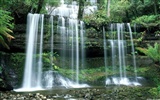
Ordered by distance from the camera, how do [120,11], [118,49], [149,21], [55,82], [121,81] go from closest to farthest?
[55,82] < [121,81] < [118,49] < [149,21] < [120,11]

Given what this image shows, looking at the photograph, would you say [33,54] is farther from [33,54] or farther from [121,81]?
[121,81]

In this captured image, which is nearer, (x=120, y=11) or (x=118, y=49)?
(x=118, y=49)

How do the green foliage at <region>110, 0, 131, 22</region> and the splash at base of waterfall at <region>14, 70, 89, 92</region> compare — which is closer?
the splash at base of waterfall at <region>14, 70, 89, 92</region>

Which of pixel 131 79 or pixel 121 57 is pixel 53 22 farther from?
pixel 131 79

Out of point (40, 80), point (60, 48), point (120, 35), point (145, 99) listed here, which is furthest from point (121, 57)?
point (145, 99)

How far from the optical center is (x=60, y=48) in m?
14.2

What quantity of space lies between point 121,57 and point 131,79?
1.82 meters

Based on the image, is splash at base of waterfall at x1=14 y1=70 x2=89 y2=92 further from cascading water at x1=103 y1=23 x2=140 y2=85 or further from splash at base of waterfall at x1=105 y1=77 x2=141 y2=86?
cascading water at x1=103 y1=23 x2=140 y2=85

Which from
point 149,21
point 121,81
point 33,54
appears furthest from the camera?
point 149,21

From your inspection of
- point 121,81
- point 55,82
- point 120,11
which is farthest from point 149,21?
point 55,82

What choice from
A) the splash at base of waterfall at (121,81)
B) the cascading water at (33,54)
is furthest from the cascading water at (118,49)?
the cascading water at (33,54)

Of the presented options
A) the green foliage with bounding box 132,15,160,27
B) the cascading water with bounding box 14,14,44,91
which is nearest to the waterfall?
the cascading water with bounding box 14,14,44,91

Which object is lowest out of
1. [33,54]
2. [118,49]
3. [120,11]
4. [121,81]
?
[121,81]

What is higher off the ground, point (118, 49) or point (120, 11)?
point (120, 11)
